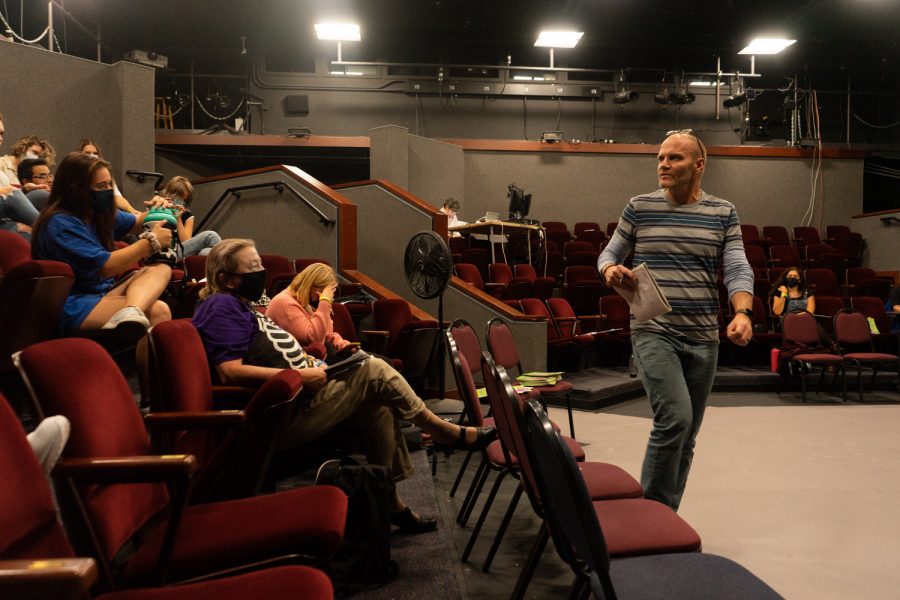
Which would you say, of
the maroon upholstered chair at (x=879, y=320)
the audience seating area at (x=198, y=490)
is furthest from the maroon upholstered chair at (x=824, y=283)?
the audience seating area at (x=198, y=490)

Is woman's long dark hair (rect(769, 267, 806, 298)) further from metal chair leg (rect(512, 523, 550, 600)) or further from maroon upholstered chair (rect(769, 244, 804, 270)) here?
metal chair leg (rect(512, 523, 550, 600))

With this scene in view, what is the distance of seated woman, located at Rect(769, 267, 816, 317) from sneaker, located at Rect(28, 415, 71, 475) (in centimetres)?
702

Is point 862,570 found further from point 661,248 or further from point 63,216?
point 63,216

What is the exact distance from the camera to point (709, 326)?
2285mm

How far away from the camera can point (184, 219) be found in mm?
5270

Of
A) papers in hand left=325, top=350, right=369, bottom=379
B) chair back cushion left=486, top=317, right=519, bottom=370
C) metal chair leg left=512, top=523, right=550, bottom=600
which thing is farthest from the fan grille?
metal chair leg left=512, top=523, right=550, bottom=600

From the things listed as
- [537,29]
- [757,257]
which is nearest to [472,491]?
[757,257]

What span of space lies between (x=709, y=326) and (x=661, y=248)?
309 mm

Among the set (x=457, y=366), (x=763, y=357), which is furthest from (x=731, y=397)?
(x=457, y=366)

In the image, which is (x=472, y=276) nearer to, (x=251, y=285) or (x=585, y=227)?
(x=251, y=285)

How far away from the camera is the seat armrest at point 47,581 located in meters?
0.74

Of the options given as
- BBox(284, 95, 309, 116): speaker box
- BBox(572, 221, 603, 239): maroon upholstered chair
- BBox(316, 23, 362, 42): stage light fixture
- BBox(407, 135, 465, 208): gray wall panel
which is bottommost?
BBox(572, 221, 603, 239): maroon upholstered chair

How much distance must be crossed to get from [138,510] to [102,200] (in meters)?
1.72

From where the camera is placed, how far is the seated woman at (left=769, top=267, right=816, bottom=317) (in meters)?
6.85
